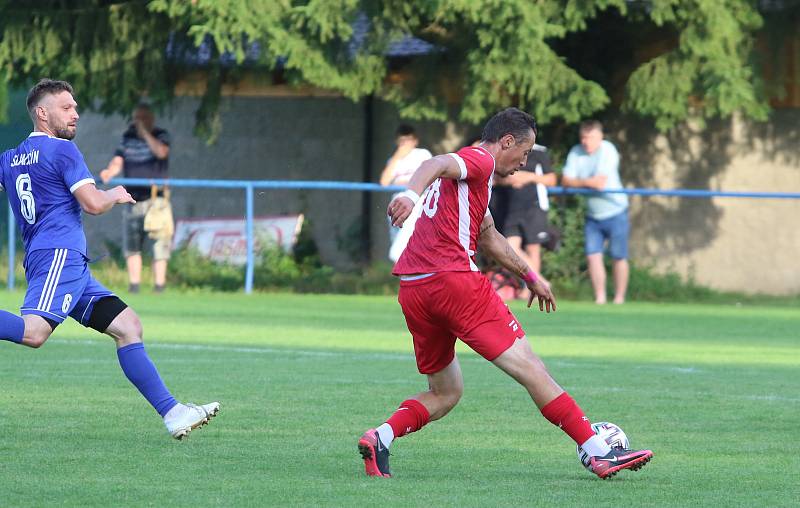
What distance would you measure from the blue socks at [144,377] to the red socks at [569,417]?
2038 mm

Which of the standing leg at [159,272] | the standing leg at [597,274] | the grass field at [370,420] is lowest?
the standing leg at [159,272]

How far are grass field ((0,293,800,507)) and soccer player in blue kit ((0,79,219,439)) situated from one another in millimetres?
326

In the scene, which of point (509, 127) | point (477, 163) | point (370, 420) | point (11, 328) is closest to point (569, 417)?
point (477, 163)

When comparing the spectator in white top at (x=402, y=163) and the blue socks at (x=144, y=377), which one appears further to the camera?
the spectator in white top at (x=402, y=163)

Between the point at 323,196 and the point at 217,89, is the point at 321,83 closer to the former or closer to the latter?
the point at 217,89

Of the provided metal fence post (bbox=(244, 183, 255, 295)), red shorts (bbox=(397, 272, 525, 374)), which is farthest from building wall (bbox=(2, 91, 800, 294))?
red shorts (bbox=(397, 272, 525, 374))

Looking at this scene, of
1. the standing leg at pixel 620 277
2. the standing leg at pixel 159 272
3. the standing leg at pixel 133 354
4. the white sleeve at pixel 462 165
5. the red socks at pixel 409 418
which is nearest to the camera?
the white sleeve at pixel 462 165

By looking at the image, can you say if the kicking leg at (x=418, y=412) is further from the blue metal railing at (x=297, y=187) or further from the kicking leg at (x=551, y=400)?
the blue metal railing at (x=297, y=187)

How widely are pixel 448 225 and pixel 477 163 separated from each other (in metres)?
0.35

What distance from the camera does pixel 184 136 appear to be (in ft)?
91.9

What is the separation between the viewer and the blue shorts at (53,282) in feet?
28.7

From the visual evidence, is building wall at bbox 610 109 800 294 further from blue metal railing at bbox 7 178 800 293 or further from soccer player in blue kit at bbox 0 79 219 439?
soccer player in blue kit at bbox 0 79 219 439

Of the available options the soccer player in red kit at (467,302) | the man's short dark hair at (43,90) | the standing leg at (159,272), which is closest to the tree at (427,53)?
the standing leg at (159,272)

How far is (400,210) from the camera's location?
7.04 metres
